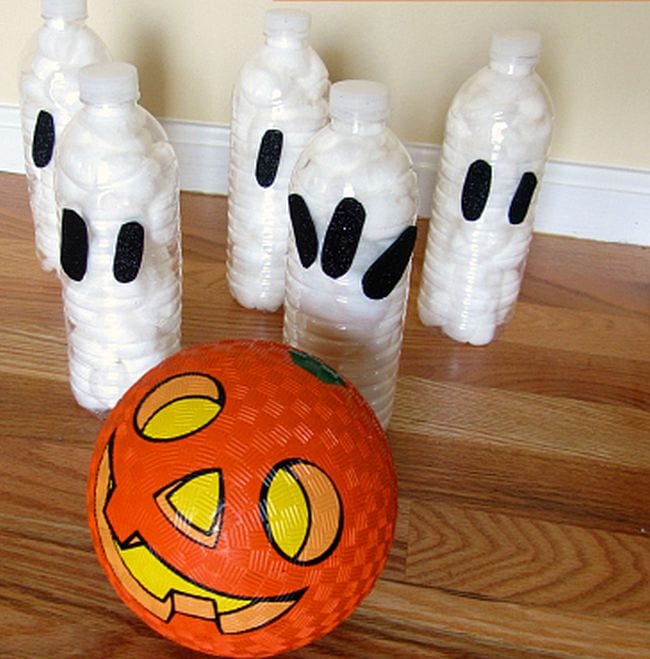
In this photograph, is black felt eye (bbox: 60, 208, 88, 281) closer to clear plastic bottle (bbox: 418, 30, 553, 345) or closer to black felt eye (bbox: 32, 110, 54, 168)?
black felt eye (bbox: 32, 110, 54, 168)

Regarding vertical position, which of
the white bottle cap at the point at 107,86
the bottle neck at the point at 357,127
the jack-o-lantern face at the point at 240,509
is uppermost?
the white bottle cap at the point at 107,86

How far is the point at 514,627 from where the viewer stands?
83 centimetres

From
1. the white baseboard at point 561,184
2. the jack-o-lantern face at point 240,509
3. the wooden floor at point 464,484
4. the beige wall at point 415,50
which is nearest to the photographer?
the jack-o-lantern face at point 240,509

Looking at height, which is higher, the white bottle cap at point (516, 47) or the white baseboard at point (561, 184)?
the white bottle cap at point (516, 47)

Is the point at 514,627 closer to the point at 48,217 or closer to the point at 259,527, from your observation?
the point at 259,527

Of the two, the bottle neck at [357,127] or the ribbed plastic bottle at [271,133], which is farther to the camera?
the ribbed plastic bottle at [271,133]

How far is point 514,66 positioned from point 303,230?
347 millimetres

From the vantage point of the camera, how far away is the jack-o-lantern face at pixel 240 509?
68cm

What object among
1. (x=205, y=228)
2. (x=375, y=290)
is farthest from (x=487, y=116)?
(x=205, y=228)

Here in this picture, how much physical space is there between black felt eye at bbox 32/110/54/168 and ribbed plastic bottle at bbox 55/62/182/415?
22 centimetres

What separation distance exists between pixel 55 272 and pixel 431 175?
2.00ft

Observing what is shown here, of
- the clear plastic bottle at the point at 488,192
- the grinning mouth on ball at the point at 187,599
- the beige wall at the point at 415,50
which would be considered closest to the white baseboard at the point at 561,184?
the beige wall at the point at 415,50

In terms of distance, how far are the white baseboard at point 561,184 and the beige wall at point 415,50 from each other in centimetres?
2

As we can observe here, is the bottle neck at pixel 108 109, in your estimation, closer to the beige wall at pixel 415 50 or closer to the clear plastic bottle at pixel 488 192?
the clear plastic bottle at pixel 488 192
